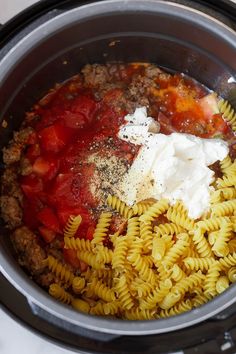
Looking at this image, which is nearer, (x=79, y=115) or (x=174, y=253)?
(x=174, y=253)

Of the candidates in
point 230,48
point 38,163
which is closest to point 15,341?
point 38,163

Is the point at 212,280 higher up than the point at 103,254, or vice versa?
the point at 212,280

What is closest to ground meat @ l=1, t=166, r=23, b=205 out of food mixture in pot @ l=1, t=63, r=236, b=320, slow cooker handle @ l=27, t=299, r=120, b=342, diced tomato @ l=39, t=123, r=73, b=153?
food mixture in pot @ l=1, t=63, r=236, b=320

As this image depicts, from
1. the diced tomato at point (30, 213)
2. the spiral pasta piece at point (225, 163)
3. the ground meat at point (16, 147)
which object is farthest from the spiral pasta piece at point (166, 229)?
the ground meat at point (16, 147)

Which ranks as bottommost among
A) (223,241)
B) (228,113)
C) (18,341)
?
(18,341)

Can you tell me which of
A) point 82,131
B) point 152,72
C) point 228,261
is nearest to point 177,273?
point 228,261

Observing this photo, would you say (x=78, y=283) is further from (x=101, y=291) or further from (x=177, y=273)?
(x=177, y=273)

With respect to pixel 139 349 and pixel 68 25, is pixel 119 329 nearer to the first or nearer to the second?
pixel 139 349
